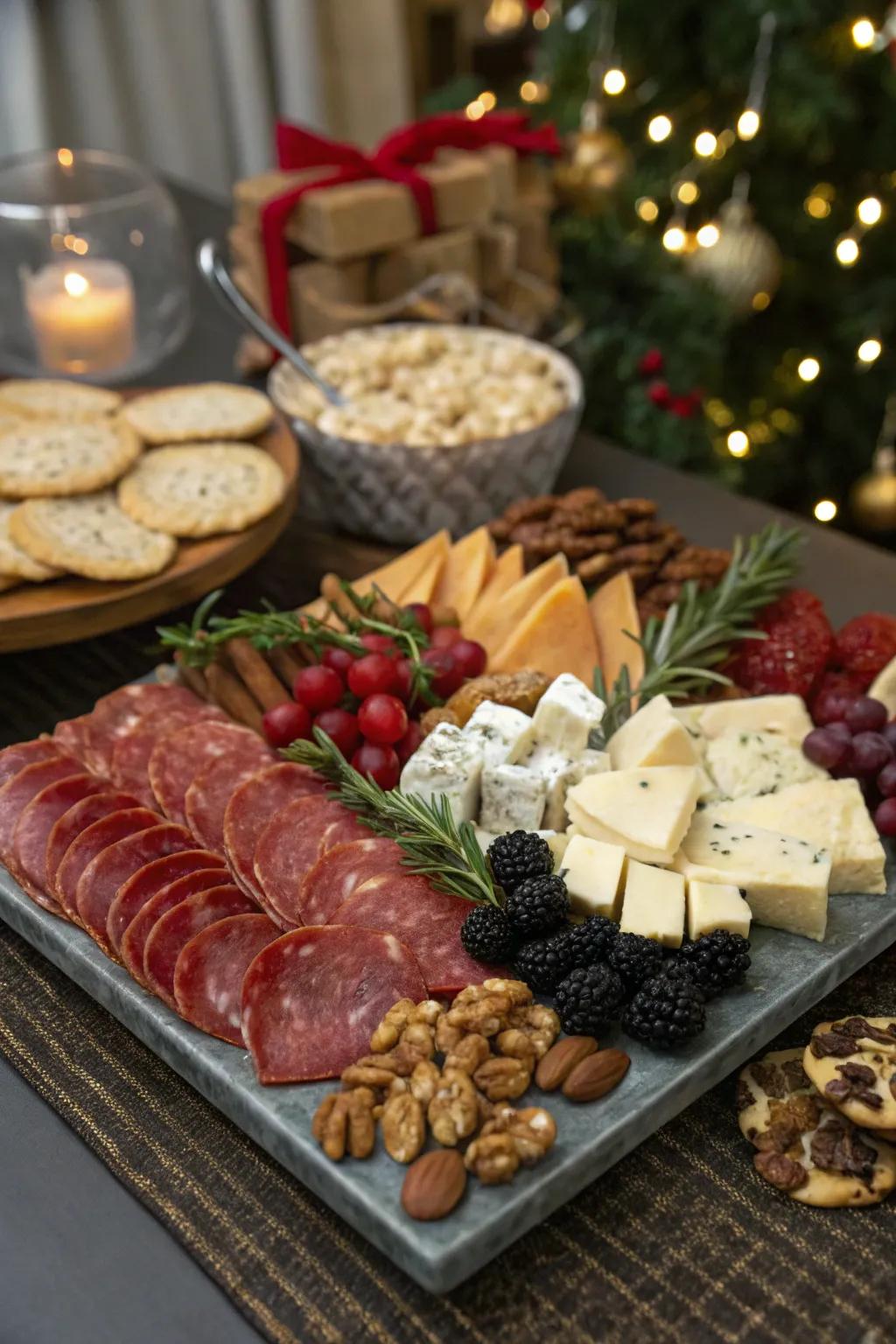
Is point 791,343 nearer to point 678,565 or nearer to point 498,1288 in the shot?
point 678,565

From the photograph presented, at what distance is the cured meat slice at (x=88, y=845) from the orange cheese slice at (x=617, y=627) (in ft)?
1.81

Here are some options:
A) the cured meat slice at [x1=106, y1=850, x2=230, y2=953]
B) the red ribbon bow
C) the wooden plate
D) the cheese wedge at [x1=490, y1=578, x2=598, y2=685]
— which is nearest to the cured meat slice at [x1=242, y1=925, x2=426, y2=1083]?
the cured meat slice at [x1=106, y1=850, x2=230, y2=953]

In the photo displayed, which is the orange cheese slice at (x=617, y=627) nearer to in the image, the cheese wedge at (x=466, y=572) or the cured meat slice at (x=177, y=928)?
the cheese wedge at (x=466, y=572)

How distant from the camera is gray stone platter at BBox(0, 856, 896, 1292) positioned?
0.84 meters

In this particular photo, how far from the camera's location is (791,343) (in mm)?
2895

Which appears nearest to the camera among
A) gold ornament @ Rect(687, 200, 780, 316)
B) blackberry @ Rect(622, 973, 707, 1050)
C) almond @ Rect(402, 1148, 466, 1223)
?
almond @ Rect(402, 1148, 466, 1223)

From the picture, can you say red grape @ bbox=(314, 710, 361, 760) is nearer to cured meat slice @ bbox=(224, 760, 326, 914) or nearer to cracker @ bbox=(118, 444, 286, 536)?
cured meat slice @ bbox=(224, 760, 326, 914)

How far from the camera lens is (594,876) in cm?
105

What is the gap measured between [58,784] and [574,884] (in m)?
0.52

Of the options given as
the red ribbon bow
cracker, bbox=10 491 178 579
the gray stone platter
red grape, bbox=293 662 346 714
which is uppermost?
the red ribbon bow

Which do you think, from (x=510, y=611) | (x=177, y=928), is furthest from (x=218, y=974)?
(x=510, y=611)

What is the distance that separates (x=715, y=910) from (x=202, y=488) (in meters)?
0.90

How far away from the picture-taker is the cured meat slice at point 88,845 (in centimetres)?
109

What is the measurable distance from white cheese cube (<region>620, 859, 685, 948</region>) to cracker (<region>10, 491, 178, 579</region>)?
71cm
